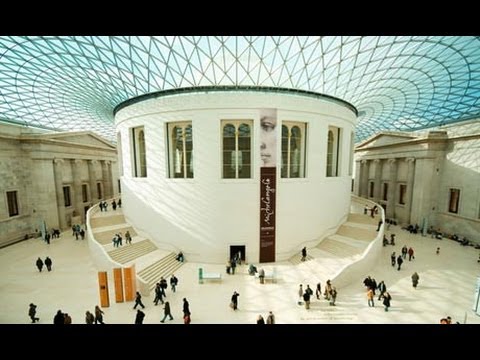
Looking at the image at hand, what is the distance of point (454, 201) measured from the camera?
25.3 m

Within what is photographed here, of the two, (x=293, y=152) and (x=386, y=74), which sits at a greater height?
(x=386, y=74)

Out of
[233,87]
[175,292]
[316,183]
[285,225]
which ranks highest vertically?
[233,87]

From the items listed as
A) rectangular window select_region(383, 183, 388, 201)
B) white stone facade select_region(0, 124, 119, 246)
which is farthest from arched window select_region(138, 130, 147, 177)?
rectangular window select_region(383, 183, 388, 201)

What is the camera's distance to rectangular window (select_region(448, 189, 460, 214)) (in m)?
24.9

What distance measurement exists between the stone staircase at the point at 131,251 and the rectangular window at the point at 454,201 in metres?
32.1

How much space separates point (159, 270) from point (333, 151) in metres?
19.1

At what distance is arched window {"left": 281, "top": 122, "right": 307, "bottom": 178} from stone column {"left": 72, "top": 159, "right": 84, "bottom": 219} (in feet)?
94.1

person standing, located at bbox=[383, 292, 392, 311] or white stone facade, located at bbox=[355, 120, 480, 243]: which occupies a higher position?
white stone facade, located at bbox=[355, 120, 480, 243]

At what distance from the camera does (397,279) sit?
51.4 feet

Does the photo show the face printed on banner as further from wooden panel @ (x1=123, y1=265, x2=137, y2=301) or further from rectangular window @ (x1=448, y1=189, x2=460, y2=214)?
rectangular window @ (x1=448, y1=189, x2=460, y2=214)

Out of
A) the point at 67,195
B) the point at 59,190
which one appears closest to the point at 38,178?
the point at 59,190
